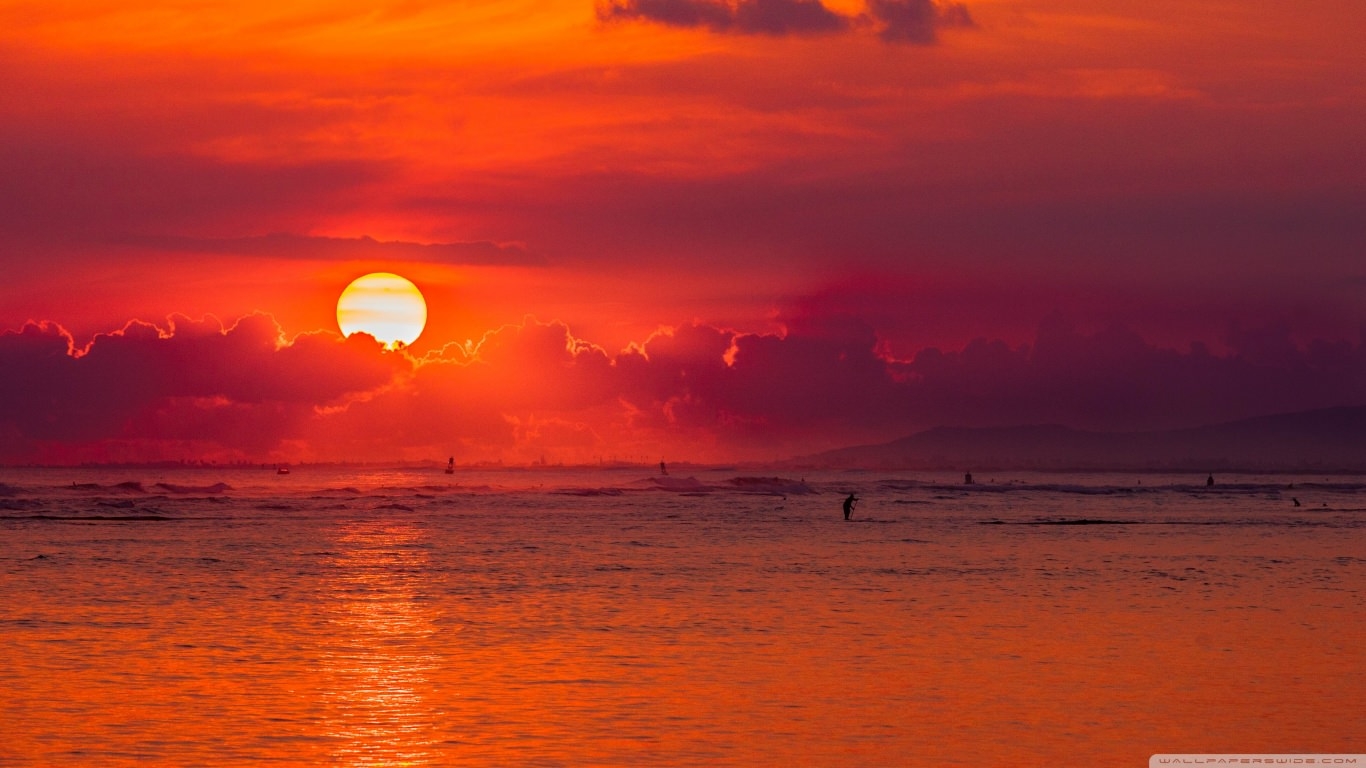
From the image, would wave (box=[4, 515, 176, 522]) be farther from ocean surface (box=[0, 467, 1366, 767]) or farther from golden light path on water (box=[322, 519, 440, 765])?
golden light path on water (box=[322, 519, 440, 765])

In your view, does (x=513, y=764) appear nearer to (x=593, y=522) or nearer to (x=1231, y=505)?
(x=593, y=522)

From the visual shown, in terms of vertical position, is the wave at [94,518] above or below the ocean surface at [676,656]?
above

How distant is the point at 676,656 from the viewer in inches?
1249

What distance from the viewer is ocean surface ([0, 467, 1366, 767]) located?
22.5 meters

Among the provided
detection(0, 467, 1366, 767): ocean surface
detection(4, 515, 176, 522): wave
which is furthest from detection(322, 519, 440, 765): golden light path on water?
detection(4, 515, 176, 522): wave

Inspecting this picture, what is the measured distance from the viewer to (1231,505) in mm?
158750

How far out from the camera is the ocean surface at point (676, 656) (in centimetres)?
2250

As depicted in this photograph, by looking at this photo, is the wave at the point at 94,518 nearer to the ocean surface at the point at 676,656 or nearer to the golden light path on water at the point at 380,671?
the ocean surface at the point at 676,656

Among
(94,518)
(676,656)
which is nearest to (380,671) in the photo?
(676,656)

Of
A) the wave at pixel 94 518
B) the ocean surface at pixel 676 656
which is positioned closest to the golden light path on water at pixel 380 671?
the ocean surface at pixel 676 656

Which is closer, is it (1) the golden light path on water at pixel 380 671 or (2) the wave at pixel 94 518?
(1) the golden light path on water at pixel 380 671

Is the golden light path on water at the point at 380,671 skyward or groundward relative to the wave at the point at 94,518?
groundward

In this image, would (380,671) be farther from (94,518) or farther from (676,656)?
(94,518)

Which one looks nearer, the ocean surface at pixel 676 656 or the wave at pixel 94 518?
the ocean surface at pixel 676 656
